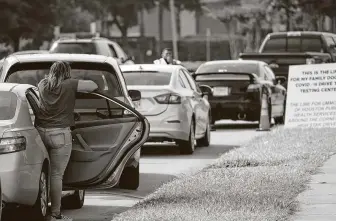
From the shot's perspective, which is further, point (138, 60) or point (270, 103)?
point (138, 60)

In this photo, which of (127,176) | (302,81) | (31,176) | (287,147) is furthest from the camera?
(302,81)

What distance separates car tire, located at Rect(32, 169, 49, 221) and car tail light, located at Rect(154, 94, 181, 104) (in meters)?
8.89

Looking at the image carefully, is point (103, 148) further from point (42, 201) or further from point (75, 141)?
point (42, 201)

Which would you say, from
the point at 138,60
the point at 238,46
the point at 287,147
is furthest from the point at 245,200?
the point at 238,46

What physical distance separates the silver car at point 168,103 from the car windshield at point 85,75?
16.3 feet

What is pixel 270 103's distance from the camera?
92.2 ft

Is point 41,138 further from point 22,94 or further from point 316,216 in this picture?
point 316,216

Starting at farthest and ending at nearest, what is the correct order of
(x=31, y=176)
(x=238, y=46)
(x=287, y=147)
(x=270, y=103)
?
(x=238, y=46) → (x=270, y=103) → (x=287, y=147) → (x=31, y=176)

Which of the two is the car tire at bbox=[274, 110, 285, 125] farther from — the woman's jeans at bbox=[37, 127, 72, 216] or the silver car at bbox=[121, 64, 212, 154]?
the woman's jeans at bbox=[37, 127, 72, 216]

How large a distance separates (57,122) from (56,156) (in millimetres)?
309

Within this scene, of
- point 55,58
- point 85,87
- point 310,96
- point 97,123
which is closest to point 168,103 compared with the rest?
point 310,96

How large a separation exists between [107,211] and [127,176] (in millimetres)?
2236

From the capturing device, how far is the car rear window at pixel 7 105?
37.6 feet

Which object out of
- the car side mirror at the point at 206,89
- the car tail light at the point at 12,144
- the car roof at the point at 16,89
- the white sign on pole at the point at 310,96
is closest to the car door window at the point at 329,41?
the white sign on pole at the point at 310,96
